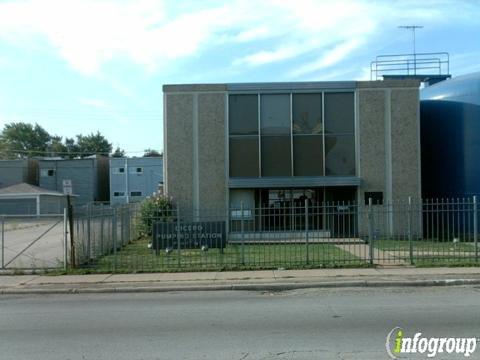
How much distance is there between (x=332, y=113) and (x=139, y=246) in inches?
394

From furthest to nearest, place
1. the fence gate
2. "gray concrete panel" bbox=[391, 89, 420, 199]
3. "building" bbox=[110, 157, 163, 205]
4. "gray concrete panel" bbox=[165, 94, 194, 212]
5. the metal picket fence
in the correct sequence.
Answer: "building" bbox=[110, 157, 163, 205] < "gray concrete panel" bbox=[165, 94, 194, 212] < "gray concrete panel" bbox=[391, 89, 420, 199] < the fence gate < the metal picket fence

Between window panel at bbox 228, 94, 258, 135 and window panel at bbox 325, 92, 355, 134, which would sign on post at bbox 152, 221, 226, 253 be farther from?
window panel at bbox 325, 92, 355, 134

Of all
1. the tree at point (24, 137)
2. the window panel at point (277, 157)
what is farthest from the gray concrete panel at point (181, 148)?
the tree at point (24, 137)

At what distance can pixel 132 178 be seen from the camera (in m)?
65.5

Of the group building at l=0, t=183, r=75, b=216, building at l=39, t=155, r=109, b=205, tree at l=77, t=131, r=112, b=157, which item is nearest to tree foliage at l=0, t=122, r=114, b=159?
tree at l=77, t=131, r=112, b=157

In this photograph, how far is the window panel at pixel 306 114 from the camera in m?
25.0

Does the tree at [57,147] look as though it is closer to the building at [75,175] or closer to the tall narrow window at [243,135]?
the building at [75,175]

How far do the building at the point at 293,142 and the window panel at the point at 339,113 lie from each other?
4 centimetres

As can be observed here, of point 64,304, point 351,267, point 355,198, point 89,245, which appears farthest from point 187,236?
point 355,198

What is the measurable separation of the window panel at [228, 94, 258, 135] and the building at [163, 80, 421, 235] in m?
0.04

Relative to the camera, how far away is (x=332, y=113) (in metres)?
25.0

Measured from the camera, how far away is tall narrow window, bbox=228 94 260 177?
25109mm

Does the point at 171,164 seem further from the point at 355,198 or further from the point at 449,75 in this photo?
the point at 449,75
